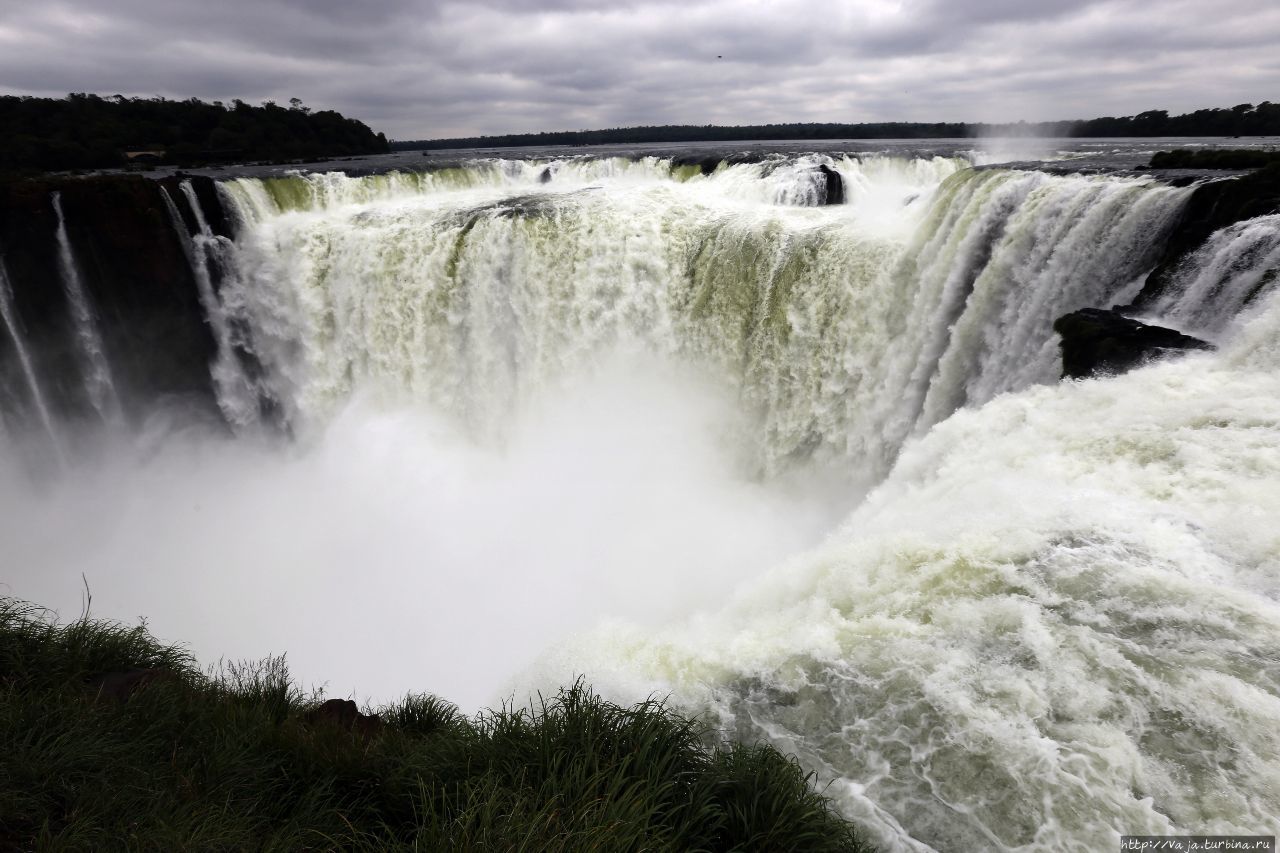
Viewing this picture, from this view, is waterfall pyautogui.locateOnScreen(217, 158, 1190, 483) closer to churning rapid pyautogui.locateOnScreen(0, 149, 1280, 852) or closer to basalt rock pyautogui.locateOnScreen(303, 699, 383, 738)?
churning rapid pyautogui.locateOnScreen(0, 149, 1280, 852)

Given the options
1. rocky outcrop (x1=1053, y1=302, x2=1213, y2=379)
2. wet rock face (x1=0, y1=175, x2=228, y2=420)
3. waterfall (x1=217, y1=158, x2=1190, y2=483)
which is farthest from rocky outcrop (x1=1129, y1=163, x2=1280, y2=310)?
wet rock face (x1=0, y1=175, x2=228, y2=420)

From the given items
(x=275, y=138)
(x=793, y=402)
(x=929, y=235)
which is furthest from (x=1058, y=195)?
(x=275, y=138)

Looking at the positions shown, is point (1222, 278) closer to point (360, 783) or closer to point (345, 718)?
point (360, 783)

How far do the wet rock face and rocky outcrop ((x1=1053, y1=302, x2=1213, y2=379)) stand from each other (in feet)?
59.4

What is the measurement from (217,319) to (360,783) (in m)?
16.3

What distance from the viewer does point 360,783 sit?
3.44 m

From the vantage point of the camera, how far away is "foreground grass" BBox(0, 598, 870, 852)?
2680 mm

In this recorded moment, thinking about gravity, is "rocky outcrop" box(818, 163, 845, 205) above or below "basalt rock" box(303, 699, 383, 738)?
above

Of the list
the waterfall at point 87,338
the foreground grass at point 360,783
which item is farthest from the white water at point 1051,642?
the waterfall at point 87,338

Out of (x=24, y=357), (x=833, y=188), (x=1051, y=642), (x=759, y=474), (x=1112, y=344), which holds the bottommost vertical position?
(x=759, y=474)

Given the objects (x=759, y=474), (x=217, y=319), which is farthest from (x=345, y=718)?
(x=217, y=319)

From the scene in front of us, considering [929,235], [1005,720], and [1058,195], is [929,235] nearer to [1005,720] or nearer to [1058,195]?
[1058,195]

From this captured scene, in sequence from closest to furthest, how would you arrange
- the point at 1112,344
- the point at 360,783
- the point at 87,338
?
the point at 360,783, the point at 1112,344, the point at 87,338

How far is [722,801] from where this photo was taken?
3.22 m
